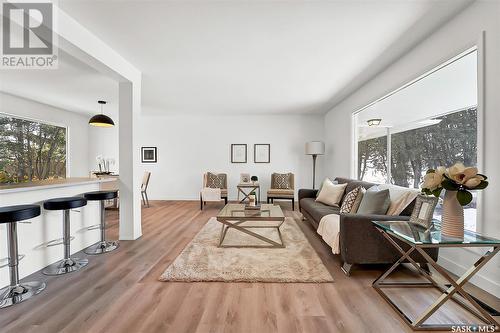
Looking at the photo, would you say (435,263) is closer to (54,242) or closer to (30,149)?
(54,242)

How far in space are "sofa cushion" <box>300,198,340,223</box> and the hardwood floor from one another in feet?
2.65

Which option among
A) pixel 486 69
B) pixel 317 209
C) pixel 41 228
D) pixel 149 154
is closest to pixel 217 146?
pixel 149 154

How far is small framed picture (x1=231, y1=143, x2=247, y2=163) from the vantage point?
654cm

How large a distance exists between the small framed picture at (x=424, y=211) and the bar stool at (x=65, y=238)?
3.46 meters

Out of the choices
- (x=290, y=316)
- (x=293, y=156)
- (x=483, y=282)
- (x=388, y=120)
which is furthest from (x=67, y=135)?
(x=483, y=282)

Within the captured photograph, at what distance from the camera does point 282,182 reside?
5855 mm

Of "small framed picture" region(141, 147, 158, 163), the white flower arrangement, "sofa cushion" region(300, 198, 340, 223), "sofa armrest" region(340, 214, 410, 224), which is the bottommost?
"sofa cushion" region(300, 198, 340, 223)

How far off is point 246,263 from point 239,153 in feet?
14.4

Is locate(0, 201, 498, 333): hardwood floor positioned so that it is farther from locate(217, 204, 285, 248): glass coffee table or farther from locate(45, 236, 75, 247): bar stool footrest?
locate(217, 204, 285, 248): glass coffee table

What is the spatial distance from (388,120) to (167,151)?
5794 millimetres

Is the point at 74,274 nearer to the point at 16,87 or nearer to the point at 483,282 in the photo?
the point at 483,282

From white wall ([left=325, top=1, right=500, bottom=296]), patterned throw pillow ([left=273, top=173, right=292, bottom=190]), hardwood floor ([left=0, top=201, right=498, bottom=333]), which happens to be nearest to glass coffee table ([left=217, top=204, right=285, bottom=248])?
hardwood floor ([left=0, top=201, right=498, bottom=333])

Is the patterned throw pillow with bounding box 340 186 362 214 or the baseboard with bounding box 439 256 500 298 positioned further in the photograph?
the patterned throw pillow with bounding box 340 186 362 214

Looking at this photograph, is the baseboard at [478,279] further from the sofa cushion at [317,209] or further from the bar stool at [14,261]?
the bar stool at [14,261]
